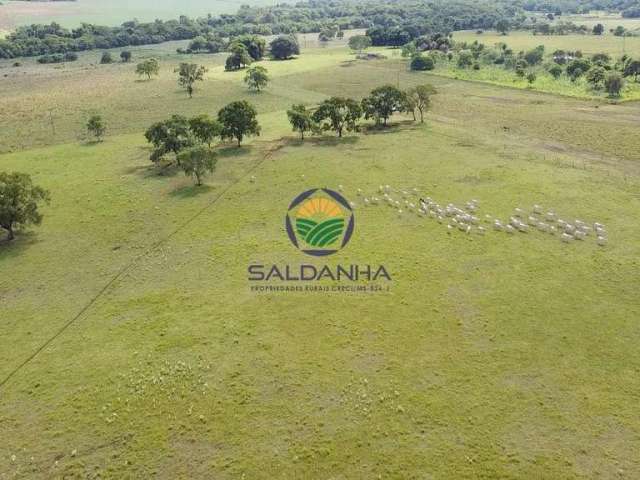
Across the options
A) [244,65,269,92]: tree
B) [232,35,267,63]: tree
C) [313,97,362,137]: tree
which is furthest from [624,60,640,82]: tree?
[232,35,267,63]: tree

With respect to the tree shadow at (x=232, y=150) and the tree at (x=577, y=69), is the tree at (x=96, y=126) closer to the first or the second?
the tree shadow at (x=232, y=150)

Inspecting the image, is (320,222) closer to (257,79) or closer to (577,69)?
(257,79)

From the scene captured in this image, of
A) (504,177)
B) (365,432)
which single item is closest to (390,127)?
(504,177)

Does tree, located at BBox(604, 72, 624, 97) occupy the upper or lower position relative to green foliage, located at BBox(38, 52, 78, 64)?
lower

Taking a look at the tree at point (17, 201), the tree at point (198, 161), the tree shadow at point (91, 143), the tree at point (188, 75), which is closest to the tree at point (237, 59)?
the tree at point (188, 75)

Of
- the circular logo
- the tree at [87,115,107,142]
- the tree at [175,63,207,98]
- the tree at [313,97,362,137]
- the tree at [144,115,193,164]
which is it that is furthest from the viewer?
the tree at [175,63,207,98]

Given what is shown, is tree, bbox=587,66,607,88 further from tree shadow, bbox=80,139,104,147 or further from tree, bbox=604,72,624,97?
tree shadow, bbox=80,139,104,147

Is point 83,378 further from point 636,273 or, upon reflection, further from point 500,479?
point 636,273
